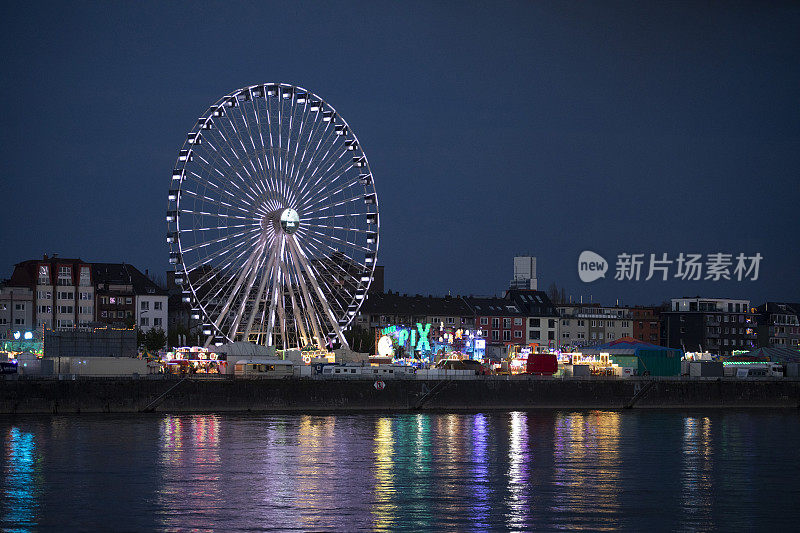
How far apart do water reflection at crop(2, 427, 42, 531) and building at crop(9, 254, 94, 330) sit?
7157 centimetres

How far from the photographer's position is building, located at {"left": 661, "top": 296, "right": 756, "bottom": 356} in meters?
172

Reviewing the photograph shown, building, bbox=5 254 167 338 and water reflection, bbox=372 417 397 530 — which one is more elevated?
building, bbox=5 254 167 338

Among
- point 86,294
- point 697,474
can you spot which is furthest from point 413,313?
point 697,474

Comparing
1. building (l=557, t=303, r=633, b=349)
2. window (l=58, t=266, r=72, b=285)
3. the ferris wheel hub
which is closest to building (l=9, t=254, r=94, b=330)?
window (l=58, t=266, r=72, b=285)

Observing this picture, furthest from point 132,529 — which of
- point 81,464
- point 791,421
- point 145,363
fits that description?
point 791,421

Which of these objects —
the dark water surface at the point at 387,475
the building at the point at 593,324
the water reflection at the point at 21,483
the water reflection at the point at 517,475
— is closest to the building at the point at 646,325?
the building at the point at 593,324

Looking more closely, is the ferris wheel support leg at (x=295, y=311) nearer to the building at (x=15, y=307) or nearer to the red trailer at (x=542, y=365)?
the red trailer at (x=542, y=365)

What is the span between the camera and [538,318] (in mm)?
162000

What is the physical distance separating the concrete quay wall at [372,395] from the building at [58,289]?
5084cm

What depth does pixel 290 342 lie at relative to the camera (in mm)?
105125

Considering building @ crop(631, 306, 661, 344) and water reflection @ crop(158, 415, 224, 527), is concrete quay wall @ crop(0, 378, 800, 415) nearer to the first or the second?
water reflection @ crop(158, 415, 224, 527)

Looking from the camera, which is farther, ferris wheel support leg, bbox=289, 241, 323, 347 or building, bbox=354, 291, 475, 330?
building, bbox=354, 291, 475, 330

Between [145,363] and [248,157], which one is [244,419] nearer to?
[145,363]

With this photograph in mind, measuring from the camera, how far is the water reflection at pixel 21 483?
1561 inches
